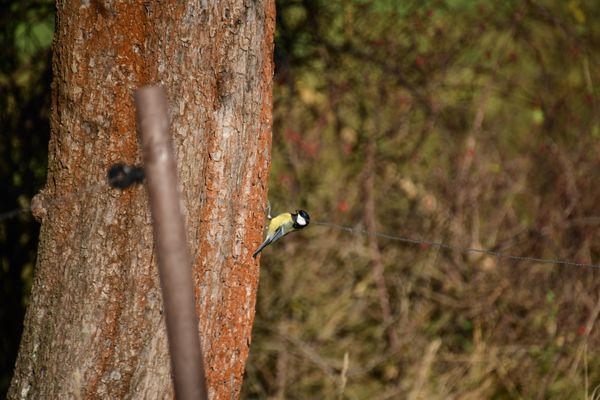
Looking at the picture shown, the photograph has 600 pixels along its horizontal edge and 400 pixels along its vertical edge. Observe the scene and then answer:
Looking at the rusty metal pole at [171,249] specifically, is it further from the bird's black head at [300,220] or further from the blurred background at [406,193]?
the blurred background at [406,193]

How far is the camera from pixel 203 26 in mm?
2480

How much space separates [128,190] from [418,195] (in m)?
3.37

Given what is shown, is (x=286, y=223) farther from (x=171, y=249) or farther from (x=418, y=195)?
(x=418, y=195)

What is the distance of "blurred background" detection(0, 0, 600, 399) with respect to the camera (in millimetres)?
4828

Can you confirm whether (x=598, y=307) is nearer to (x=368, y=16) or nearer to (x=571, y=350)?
(x=571, y=350)

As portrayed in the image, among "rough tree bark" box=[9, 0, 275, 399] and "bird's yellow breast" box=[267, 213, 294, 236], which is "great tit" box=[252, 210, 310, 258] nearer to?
"bird's yellow breast" box=[267, 213, 294, 236]

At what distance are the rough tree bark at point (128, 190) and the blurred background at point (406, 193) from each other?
2.35 m

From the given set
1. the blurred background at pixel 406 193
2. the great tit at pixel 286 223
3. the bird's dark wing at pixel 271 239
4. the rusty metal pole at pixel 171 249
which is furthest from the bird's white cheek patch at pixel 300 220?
the blurred background at pixel 406 193

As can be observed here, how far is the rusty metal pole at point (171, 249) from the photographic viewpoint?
1613 mm

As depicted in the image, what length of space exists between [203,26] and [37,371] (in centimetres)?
129

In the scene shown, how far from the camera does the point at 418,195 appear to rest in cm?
553

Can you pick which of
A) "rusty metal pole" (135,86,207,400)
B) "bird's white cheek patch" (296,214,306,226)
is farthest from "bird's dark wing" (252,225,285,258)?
"rusty metal pole" (135,86,207,400)

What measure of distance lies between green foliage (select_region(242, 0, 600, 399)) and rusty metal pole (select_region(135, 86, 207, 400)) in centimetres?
339

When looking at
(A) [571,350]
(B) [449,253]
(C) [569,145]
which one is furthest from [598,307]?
(C) [569,145]
